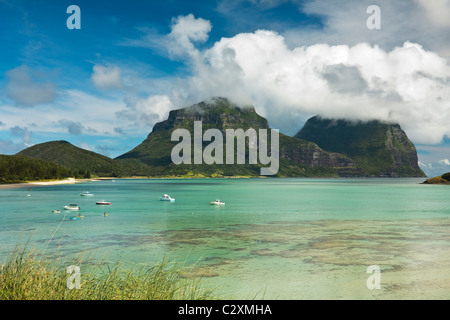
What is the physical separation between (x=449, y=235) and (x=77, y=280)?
4714 centimetres

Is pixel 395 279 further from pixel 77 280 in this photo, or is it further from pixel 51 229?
pixel 51 229

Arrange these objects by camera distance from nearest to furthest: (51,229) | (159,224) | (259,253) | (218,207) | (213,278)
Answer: (213,278) < (259,253) < (51,229) < (159,224) < (218,207)

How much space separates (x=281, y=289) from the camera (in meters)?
23.3

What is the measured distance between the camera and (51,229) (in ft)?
158

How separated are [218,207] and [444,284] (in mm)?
62659

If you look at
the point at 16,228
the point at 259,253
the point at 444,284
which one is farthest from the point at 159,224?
the point at 444,284

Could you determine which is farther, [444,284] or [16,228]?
[16,228]

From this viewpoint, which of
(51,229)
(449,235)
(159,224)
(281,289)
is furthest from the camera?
(159,224)

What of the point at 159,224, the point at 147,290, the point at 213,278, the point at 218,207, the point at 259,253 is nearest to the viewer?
the point at 147,290
